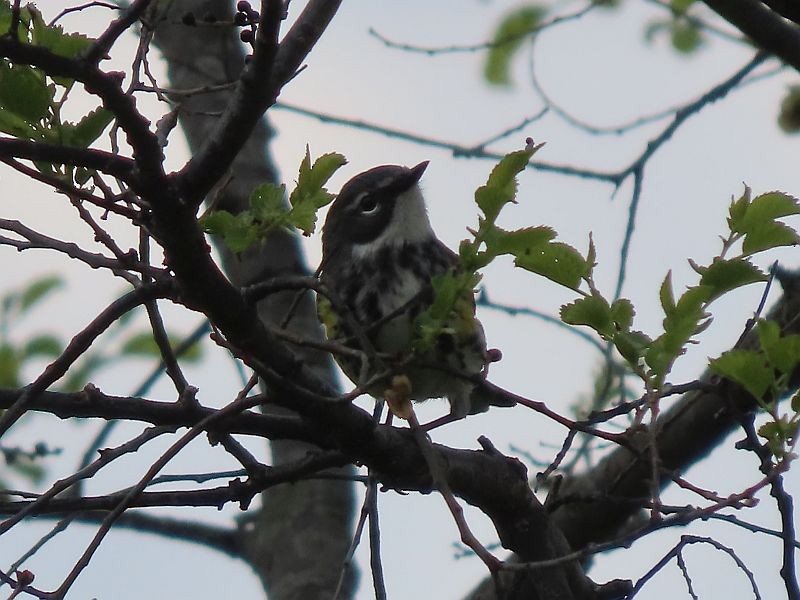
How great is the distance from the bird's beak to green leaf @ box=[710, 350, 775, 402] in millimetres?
2556

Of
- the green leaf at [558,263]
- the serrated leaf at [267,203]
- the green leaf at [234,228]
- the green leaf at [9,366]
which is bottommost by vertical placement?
the green leaf at [558,263]

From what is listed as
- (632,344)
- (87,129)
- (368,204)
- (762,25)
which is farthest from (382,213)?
(87,129)

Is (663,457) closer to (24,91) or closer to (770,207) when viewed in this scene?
(770,207)

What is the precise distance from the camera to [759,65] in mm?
5613

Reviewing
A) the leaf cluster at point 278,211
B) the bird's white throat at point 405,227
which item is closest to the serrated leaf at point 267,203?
the leaf cluster at point 278,211

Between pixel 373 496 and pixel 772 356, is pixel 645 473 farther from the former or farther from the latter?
pixel 772 356

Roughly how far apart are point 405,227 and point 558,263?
2.41 metres

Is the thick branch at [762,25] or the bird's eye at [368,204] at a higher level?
the bird's eye at [368,204]

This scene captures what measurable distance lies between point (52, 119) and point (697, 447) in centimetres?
337

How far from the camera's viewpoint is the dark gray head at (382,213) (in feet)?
18.0

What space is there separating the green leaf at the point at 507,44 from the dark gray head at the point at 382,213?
1.45 metres

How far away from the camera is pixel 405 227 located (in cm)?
548

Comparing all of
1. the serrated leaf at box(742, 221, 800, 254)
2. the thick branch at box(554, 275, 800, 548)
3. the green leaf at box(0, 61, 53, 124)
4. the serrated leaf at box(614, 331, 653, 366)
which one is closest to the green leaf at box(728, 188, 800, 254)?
the serrated leaf at box(742, 221, 800, 254)

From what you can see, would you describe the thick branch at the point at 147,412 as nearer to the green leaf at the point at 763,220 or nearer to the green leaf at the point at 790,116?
the green leaf at the point at 763,220
